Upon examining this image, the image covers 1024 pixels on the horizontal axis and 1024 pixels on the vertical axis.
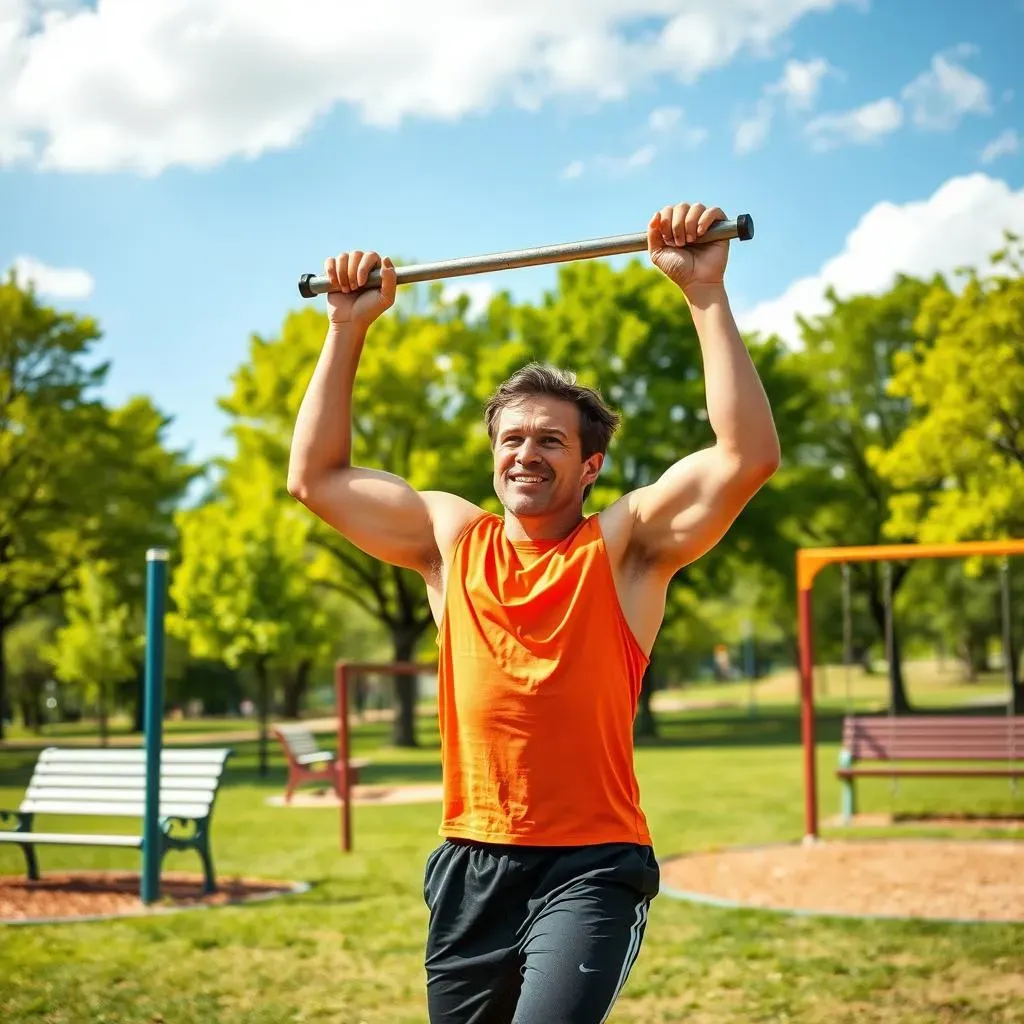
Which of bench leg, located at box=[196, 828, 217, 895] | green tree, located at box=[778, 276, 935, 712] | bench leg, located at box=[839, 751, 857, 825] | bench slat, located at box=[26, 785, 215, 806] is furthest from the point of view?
green tree, located at box=[778, 276, 935, 712]

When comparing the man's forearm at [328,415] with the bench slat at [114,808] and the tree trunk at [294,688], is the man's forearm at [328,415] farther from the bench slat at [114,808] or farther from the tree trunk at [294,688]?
the tree trunk at [294,688]

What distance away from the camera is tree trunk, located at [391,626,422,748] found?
102ft

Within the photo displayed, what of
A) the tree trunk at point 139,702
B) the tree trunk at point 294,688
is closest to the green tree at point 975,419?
the tree trunk at point 139,702

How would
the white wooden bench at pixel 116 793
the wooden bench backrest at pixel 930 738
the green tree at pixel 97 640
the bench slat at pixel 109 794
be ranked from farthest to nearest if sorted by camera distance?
the green tree at pixel 97 640, the wooden bench backrest at pixel 930 738, the bench slat at pixel 109 794, the white wooden bench at pixel 116 793

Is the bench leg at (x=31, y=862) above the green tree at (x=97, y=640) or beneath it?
beneath

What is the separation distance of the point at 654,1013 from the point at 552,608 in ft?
12.5

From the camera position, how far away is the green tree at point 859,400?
36.2 m

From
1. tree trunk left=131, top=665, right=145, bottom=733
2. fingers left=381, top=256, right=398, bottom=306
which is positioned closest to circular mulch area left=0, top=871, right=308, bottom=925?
fingers left=381, top=256, right=398, bottom=306

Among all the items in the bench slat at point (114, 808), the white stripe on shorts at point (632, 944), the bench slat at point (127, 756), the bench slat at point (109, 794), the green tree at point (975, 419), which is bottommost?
the bench slat at point (114, 808)

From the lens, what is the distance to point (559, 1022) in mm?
2719

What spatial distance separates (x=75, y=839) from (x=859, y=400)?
1194 inches

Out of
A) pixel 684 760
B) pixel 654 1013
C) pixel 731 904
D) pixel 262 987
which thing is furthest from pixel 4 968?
pixel 684 760

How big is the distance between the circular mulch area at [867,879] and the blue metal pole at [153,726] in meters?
3.62

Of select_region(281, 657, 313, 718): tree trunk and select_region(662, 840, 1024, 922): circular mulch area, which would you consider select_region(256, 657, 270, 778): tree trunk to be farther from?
select_region(281, 657, 313, 718): tree trunk
